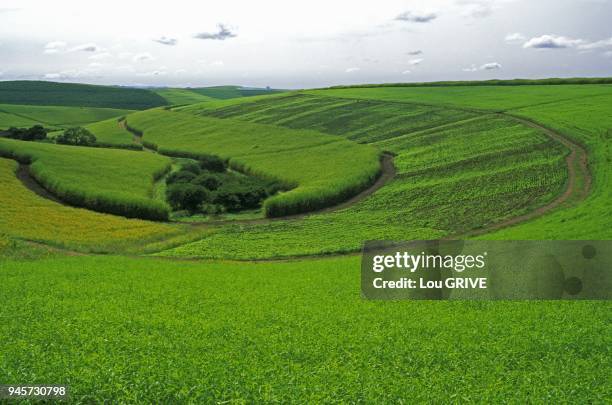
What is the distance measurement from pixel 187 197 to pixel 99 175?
19.5 meters

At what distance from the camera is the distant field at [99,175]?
58.4 metres

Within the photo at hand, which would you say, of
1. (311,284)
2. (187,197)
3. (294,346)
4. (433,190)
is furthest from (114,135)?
(294,346)

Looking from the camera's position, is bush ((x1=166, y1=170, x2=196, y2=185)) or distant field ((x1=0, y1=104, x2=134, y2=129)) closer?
bush ((x1=166, y1=170, x2=196, y2=185))

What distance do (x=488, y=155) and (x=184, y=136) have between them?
76.6m

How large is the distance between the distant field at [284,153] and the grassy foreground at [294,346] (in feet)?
121

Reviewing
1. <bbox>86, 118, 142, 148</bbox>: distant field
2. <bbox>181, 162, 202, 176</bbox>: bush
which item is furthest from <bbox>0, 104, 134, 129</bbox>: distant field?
<bbox>181, 162, 202, 176</bbox>: bush

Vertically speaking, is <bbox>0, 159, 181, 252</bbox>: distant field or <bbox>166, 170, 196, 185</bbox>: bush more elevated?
<bbox>166, 170, 196, 185</bbox>: bush

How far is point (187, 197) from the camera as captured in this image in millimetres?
61656

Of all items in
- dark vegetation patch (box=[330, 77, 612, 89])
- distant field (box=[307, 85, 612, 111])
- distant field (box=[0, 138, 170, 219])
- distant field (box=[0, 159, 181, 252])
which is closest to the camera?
distant field (box=[0, 159, 181, 252])

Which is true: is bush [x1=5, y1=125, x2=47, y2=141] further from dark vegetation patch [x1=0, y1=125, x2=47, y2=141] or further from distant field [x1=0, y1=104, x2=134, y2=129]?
distant field [x1=0, y1=104, x2=134, y2=129]

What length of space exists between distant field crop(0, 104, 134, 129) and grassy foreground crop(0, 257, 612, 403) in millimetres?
163058

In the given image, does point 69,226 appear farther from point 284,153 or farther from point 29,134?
point 29,134

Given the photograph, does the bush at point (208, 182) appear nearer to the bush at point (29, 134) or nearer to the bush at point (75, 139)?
the bush at point (75, 139)

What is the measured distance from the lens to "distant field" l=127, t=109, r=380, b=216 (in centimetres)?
6203
